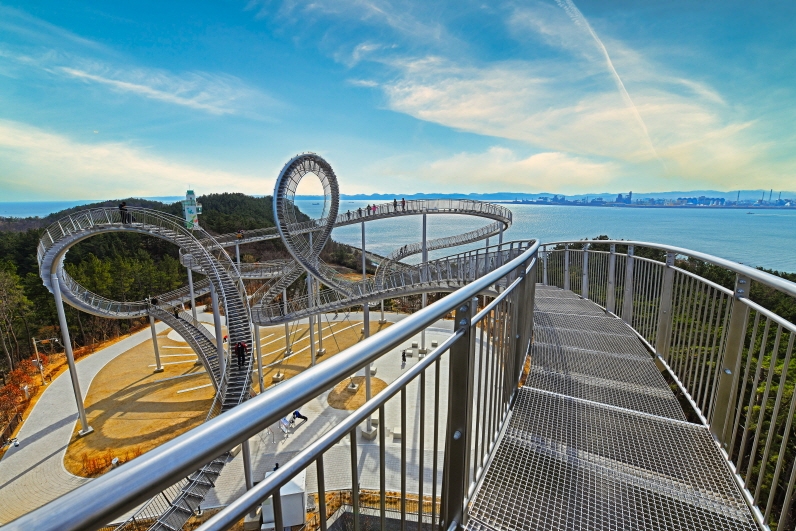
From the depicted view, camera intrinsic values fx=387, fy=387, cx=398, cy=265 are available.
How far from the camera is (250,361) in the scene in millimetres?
10930

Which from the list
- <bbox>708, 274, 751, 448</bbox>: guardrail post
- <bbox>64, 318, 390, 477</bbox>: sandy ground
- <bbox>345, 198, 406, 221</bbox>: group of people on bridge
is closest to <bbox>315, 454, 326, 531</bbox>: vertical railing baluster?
<bbox>708, 274, 751, 448</bbox>: guardrail post

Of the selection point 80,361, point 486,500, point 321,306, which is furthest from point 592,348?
point 80,361

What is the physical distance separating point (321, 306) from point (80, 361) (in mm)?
13405

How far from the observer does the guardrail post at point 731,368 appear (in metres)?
2.22

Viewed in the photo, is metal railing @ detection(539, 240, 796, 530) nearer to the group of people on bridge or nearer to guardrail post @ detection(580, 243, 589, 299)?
guardrail post @ detection(580, 243, 589, 299)

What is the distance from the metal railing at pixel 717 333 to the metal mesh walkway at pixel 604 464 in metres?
0.16

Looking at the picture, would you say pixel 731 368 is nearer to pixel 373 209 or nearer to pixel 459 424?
pixel 459 424

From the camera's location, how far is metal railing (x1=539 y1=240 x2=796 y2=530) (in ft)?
6.07

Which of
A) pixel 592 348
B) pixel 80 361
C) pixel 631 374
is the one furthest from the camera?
pixel 80 361

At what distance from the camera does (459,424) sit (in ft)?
5.51

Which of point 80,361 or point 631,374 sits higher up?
point 631,374

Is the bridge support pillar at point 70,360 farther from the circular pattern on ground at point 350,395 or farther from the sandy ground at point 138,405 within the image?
the circular pattern on ground at point 350,395

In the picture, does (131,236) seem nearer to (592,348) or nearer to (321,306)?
(321,306)

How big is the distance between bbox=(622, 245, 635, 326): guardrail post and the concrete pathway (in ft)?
37.1
